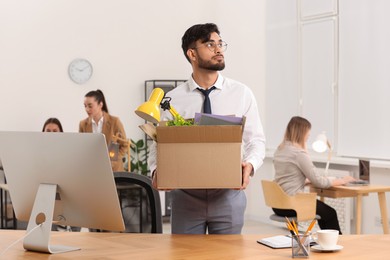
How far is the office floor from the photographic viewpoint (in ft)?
27.8

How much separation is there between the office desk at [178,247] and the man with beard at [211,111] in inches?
14.8

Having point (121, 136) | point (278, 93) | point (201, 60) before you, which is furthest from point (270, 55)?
point (201, 60)

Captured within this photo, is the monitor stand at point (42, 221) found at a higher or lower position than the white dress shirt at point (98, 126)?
lower

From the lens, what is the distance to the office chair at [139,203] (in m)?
3.53

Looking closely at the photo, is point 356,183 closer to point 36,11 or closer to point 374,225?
point 374,225

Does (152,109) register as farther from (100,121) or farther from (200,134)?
(100,121)

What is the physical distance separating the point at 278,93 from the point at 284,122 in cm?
37

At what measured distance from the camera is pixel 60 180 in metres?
2.88

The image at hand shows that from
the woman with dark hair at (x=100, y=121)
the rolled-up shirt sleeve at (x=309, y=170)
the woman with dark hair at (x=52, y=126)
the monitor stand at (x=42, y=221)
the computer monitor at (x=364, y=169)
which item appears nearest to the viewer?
the monitor stand at (x=42, y=221)

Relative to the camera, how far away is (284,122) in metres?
9.02

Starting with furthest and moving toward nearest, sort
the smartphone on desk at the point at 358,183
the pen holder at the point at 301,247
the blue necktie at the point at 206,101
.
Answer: the smartphone on desk at the point at 358,183 < the blue necktie at the point at 206,101 < the pen holder at the point at 301,247

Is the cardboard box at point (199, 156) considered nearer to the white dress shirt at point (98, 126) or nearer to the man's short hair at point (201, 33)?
the man's short hair at point (201, 33)

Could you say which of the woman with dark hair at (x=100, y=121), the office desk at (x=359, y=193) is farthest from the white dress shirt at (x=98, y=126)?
the office desk at (x=359, y=193)

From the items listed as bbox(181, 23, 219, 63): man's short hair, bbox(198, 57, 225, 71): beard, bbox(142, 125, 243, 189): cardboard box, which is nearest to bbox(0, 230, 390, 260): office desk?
bbox(142, 125, 243, 189): cardboard box
